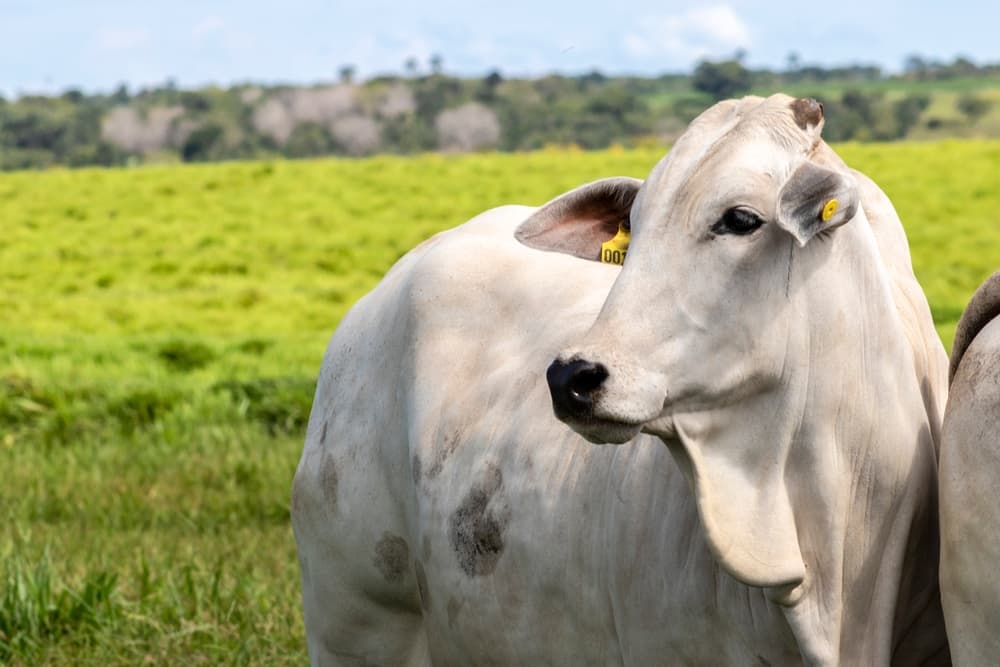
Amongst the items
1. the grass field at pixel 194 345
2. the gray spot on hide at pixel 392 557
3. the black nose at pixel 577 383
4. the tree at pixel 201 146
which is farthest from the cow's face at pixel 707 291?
the tree at pixel 201 146

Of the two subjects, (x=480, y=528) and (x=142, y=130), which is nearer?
(x=480, y=528)

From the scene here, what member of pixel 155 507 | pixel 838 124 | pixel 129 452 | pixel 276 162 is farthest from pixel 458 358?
pixel 838 124

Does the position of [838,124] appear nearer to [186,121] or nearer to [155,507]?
[186,121]

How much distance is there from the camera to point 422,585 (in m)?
4.00

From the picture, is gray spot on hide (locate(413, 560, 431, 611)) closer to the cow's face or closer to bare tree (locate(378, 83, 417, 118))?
the cow's face

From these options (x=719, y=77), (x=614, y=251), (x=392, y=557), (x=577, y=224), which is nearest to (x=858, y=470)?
(x=614, y=251)

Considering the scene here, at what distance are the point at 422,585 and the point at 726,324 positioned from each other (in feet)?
4.93

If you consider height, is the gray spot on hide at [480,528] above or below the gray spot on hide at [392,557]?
above

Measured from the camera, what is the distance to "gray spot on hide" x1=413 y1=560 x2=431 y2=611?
3959 millimetres

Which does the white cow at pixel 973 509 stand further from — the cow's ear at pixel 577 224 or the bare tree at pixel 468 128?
the bare tree at pixel 468 128

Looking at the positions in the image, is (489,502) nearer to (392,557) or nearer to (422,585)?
(422,585)

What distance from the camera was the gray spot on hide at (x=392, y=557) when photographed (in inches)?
163

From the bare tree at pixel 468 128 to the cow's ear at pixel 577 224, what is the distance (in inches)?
1707

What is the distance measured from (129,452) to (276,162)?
22.2 metres
